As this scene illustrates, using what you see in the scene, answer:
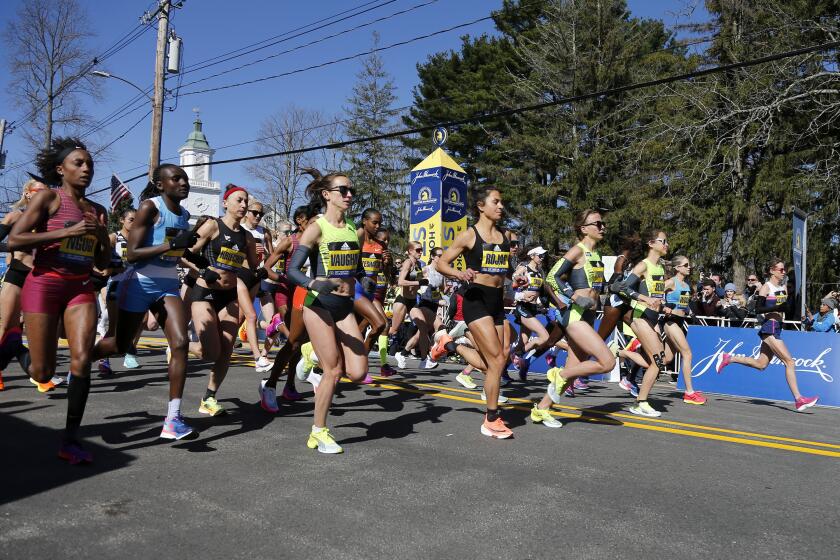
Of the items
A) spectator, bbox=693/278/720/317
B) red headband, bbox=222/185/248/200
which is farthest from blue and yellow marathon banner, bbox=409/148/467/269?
red headband, bbox=222/185/248/200

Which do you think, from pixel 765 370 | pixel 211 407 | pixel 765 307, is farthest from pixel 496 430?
pixel 765 370

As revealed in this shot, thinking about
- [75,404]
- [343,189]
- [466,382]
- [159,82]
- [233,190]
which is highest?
[159,82]

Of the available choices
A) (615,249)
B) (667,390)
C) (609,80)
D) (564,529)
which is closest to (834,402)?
(667,390)

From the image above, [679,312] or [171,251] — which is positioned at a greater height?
[171,251]

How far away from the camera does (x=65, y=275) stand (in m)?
4.95

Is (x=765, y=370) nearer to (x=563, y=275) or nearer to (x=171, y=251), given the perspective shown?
(x=563, y=275)

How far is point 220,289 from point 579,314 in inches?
146

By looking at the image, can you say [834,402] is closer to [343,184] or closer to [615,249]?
[343,184]

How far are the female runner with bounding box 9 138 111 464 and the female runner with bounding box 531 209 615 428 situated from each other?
4370 millimetres

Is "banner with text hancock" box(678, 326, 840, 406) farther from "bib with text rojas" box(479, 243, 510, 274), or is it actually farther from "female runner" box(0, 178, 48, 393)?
"female runner" box(0, 178, 48, 393)

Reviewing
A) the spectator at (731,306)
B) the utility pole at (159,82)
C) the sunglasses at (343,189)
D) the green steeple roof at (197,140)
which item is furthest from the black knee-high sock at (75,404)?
the green steeple roof at (197,140)

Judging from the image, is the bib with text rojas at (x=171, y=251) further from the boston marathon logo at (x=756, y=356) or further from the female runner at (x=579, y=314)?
the boston marathon logo at (x=756, y=356)

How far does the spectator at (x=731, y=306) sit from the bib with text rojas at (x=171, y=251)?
1155 centimetres

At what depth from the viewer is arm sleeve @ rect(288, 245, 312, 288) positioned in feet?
17.4
